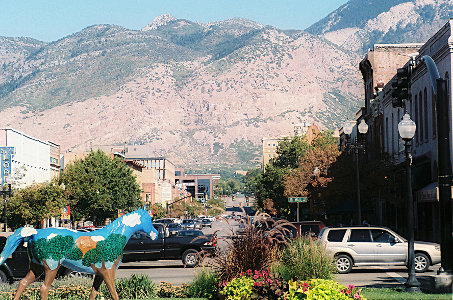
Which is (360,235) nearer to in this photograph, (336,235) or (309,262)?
(336,235)

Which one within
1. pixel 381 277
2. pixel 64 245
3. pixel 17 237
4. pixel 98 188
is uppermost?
pixel 98 188

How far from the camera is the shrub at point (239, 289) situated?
11062 millimetres

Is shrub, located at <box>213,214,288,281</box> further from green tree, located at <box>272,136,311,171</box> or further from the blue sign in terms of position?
green tree, located at <box>272,136,311,171</box>

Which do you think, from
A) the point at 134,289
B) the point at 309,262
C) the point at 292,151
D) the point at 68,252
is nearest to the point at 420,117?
the point at 309,262

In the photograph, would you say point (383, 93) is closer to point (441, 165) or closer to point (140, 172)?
point (441, 165)

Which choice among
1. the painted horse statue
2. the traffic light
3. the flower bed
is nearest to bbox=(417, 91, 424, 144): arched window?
the traffic light

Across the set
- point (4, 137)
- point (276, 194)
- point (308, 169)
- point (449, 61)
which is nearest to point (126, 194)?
point (4, 137)

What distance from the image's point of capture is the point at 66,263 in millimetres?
12609

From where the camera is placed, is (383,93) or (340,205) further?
(383,93)

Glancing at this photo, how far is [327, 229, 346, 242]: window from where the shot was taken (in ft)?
78.4

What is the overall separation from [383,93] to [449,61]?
18.7 meters

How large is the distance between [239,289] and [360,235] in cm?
→ 1359

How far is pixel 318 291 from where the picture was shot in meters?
9.28

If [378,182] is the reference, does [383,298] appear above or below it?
below
